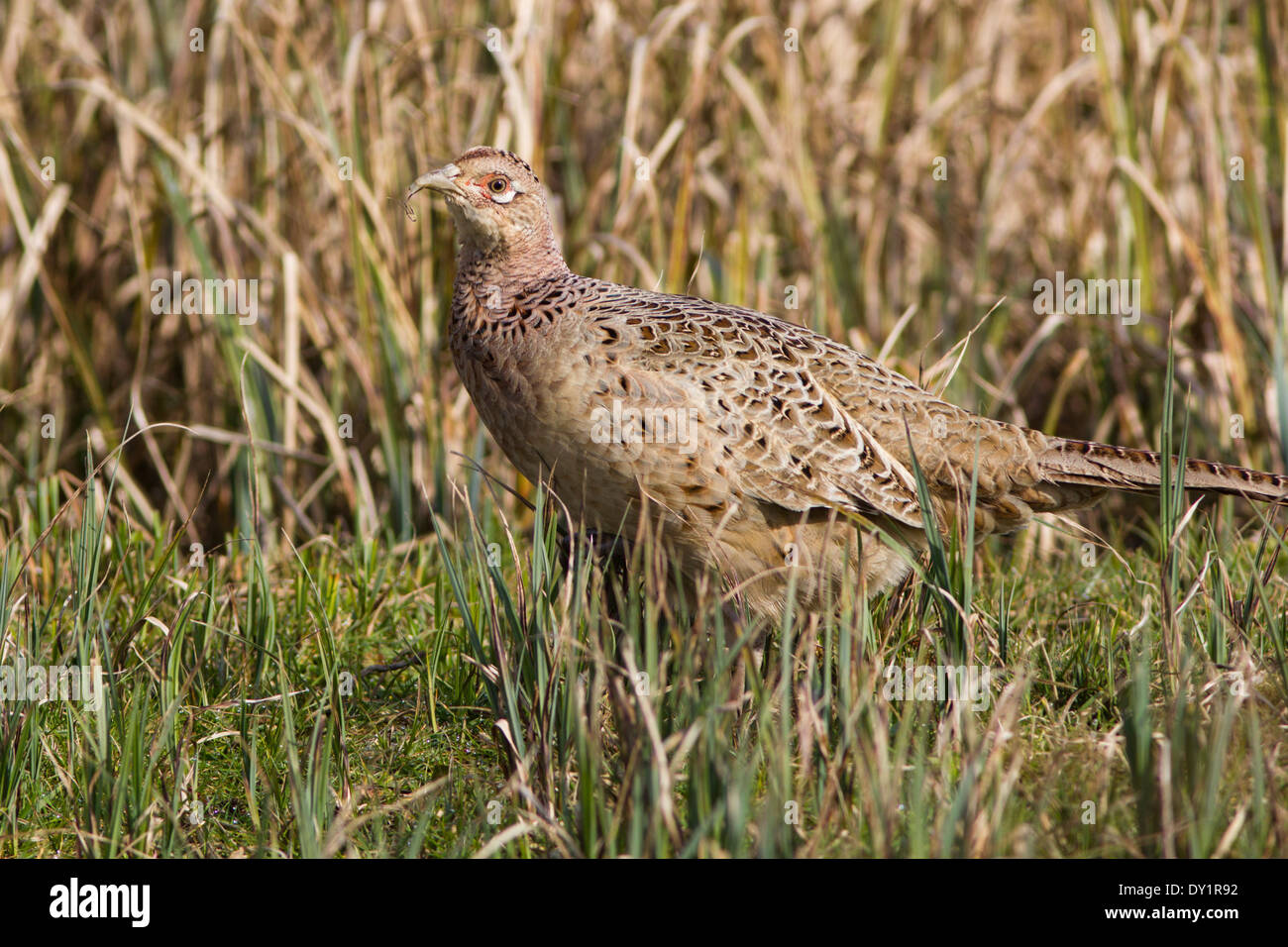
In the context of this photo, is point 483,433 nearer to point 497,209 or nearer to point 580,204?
point 580,204

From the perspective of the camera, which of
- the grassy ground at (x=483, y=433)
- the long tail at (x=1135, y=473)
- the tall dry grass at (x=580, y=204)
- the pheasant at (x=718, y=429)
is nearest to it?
the grassy ground at (x=483, y=433)

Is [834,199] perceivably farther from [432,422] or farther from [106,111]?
[106,111]

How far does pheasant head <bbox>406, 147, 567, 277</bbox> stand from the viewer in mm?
4121

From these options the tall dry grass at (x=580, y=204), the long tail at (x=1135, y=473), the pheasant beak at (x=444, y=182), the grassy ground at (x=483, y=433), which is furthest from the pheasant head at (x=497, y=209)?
the long tail at (x=1135, y=473)

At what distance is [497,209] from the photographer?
164 inches

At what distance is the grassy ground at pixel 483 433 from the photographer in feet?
9.93

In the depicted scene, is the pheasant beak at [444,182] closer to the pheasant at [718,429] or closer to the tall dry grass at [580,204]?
the pheasant at [718,429]

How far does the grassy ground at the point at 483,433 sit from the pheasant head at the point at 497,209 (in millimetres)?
921

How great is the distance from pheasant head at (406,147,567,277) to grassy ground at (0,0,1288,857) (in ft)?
3.02

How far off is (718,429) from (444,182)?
1.16m

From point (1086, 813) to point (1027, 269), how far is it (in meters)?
4.72

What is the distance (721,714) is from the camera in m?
2.84

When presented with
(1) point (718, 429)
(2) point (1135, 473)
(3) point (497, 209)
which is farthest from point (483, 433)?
(2) point (1135, 473)
